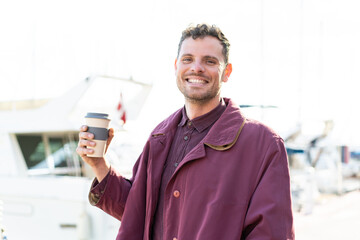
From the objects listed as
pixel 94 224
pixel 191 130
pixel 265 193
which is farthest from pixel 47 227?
pixel 265 193

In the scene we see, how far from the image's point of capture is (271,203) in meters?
1.41

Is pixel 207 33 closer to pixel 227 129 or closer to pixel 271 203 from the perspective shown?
pixel 227 129

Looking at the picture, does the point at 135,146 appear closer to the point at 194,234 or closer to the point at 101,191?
the point at 101,191

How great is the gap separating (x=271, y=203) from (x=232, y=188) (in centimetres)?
14

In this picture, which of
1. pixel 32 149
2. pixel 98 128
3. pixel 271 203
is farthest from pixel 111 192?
pixel 32 149

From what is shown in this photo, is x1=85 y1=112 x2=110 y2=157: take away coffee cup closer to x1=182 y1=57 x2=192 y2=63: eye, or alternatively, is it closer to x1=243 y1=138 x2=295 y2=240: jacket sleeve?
x1=182 y1=57 x2=192 y2=63: eye

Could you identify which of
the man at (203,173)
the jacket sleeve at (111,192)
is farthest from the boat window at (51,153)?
the man at (203,173)

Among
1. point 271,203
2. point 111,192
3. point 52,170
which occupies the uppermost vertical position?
point 271,203

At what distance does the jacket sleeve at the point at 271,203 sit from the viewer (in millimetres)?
1393

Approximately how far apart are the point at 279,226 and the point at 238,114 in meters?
0.46

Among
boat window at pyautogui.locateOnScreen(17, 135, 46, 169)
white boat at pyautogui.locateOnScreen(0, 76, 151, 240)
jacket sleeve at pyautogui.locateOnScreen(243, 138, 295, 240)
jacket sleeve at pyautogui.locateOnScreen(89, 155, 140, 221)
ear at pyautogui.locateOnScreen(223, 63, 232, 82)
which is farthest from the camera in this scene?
boat window at pyautogui.locateOnScreen(17, 135, 46, 169)

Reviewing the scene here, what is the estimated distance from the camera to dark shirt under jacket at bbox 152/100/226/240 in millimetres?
1686

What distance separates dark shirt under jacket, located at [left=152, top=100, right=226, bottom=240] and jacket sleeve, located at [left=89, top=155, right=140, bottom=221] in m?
0.24

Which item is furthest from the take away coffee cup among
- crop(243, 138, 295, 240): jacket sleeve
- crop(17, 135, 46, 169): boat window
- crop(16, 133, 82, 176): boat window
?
crop(17, 135, 46, 169): boat window
